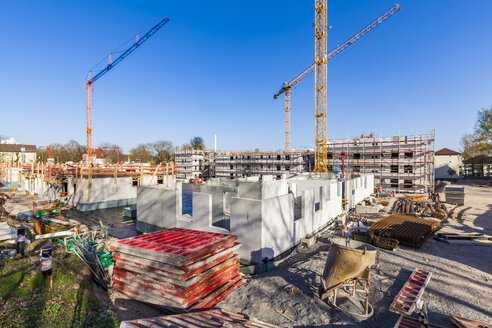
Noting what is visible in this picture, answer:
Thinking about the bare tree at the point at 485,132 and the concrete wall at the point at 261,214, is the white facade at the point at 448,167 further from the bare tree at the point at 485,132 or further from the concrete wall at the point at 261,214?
the concrete wall at the point at 261,214

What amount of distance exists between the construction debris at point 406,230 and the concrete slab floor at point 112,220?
53.0ft

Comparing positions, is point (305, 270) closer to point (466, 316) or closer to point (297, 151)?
point (466, 316)

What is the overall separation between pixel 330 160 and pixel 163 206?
36534 millimetres

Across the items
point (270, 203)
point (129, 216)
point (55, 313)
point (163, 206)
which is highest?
point (270, 203)

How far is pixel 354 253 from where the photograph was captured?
598 cm

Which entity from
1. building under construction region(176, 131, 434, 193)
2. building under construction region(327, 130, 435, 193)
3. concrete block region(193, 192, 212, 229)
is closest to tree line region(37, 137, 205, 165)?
building under construction region(176, 131, 434, 193)

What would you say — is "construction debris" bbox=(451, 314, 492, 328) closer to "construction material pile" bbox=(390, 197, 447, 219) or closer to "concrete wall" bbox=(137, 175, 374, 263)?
"concrete wall" bbox=(137, 175, 374, 263)

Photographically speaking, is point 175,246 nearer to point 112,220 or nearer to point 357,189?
point 112,220

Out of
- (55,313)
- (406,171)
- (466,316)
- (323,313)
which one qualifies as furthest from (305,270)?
(406,171)

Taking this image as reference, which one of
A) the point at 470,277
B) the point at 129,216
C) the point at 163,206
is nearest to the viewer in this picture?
the point at 470,277

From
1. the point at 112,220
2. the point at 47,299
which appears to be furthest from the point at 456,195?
the point at 112,220

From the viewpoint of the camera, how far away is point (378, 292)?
6.96 m

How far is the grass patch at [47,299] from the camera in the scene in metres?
5.32

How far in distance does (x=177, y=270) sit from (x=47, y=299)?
3.22 meters
